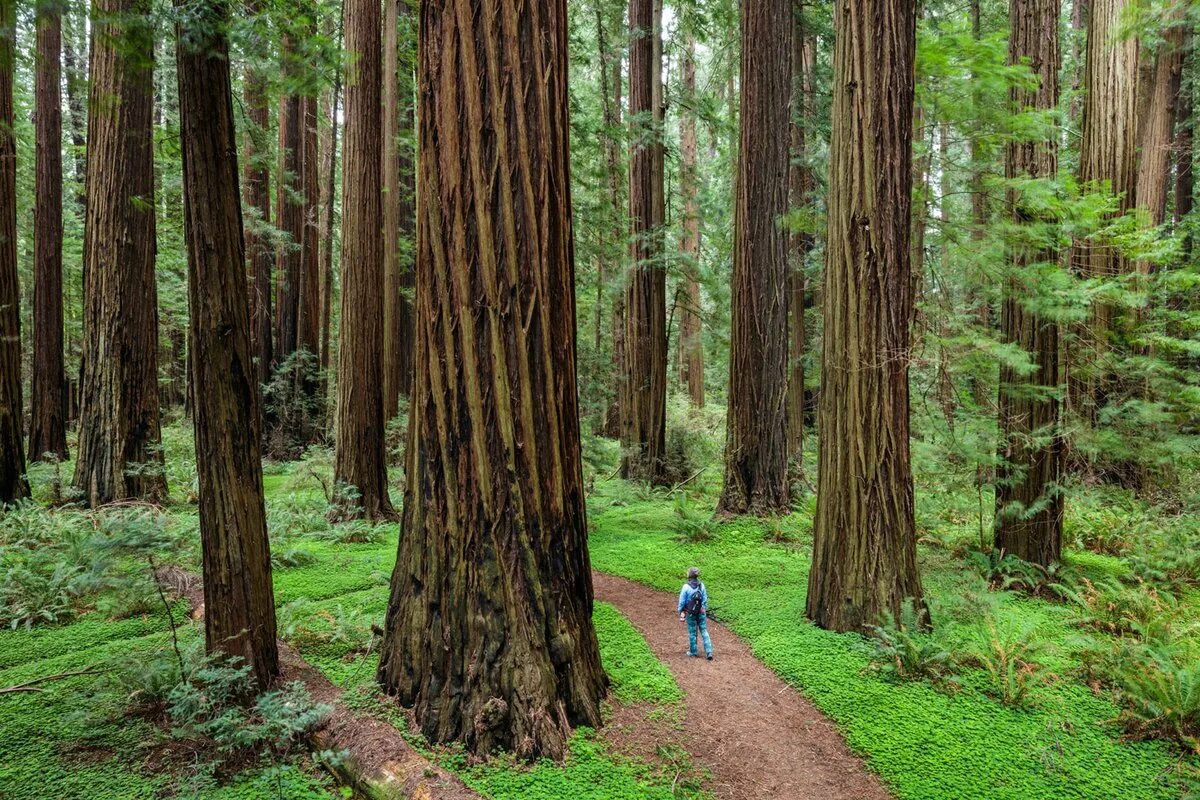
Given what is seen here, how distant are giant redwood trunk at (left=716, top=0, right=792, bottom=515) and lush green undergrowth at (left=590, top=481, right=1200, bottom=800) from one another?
1.76 m

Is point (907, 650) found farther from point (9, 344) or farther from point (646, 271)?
point (9, 344)

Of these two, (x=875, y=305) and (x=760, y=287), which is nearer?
(x=875, y=305)

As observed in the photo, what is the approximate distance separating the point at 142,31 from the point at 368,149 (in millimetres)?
5258

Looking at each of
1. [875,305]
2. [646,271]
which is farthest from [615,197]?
[875,305]

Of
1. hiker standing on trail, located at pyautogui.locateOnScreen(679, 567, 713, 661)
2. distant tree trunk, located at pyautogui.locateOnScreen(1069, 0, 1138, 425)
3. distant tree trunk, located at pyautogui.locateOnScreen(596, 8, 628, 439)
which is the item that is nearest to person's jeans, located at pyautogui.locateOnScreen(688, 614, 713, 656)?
hiker standing on trail, located at pyautogui.locateOnScreen(679, 567, 713, 661)

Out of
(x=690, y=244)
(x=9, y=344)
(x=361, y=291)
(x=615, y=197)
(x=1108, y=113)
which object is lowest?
(x=9, y=344)

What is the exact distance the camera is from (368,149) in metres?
8.66

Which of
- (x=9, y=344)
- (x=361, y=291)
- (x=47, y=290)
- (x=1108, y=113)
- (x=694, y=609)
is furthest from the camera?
(x=47, y=290)

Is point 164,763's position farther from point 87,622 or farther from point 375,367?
point 375,367

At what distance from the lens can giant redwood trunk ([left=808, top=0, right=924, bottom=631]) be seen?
5113 mm

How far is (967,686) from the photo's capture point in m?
4.48

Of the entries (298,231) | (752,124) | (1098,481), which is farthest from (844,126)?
(298,231)

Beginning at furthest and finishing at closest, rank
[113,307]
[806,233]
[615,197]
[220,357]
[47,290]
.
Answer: [615,197], [806,233], [47,290], [113,307], [220,357]

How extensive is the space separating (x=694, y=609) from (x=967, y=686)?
80.2 inches
